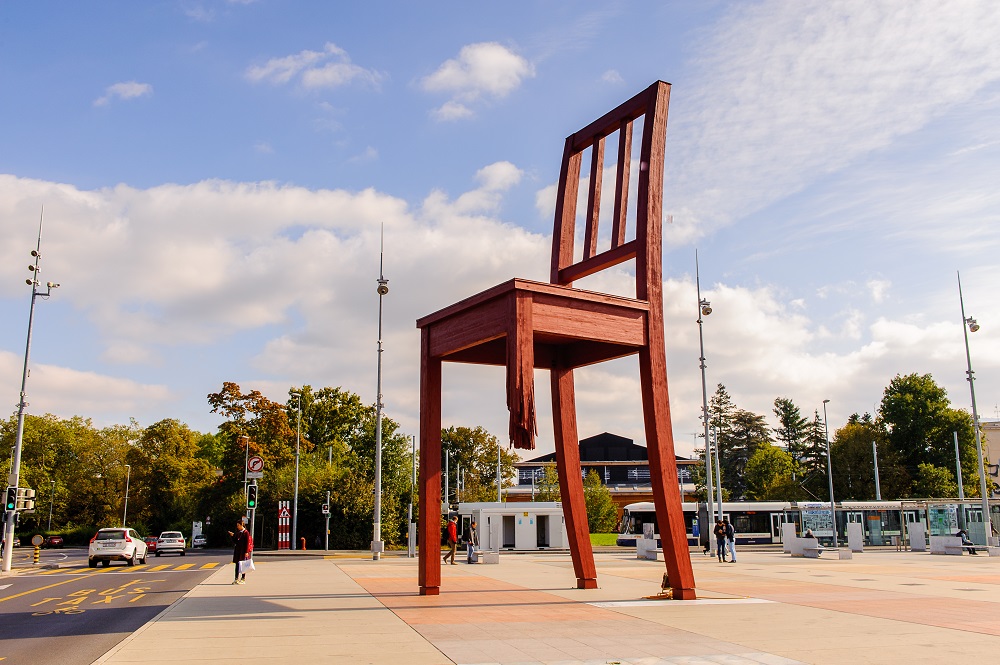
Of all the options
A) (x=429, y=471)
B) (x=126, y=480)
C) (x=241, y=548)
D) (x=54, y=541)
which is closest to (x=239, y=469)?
(x=54, y=541)

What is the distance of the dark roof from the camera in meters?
114

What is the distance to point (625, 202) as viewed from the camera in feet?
44.4

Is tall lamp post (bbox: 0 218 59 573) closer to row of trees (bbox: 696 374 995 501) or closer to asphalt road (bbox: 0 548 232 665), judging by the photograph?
asphalt road (bbox: 0 548 232 665)

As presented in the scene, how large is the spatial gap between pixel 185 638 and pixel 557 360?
24.6ft

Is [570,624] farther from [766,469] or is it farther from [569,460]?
[766,469]

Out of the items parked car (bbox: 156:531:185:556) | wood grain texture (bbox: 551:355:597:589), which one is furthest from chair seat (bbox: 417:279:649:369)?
parked car (bbox: 156:531:185:556)

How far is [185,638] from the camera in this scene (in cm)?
927

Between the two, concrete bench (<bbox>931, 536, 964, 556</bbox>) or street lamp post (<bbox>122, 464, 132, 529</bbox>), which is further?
street lamp post (<bbox>122, 464, 132, 529</bbox>)

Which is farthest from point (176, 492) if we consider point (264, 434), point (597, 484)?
point (597, 484)

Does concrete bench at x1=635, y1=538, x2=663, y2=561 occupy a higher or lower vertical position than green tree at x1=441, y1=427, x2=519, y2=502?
A: lower

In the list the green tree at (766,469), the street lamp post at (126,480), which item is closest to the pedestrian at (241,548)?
the street lamp post at (126,480)

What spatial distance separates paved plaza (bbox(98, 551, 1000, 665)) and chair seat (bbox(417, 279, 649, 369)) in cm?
385

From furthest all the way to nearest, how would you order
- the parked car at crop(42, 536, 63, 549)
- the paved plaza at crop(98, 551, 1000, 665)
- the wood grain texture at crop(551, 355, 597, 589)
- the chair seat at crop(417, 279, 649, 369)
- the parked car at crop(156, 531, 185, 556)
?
the parked car at crop(42, 536, 63, 549) < the parked car at crop(156, 531, 185, 556) < the wood grain texture at crop(551, 355, 597, 589) < the chair seat at crop(417, 279, 649, 369) < the paved plaza at crop(98, 551, 1000, 665)

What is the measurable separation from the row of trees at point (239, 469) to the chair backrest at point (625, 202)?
32.5 meters
